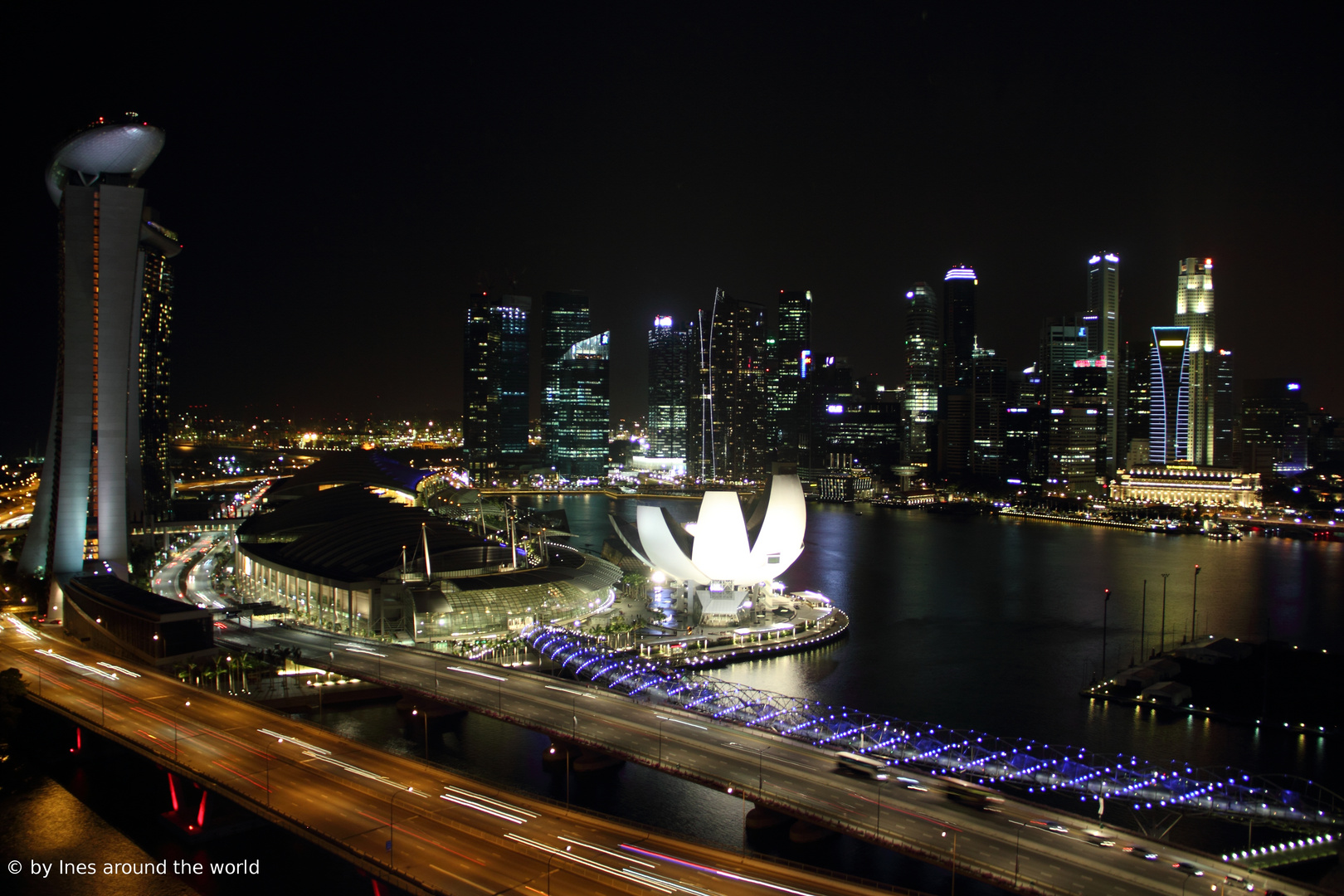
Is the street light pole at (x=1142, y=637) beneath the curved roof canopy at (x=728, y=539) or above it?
beneath

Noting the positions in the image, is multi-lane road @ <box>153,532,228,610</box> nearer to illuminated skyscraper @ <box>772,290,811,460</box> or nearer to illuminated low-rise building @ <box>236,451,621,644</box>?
illuminated low-rise building @ <box>236,451,621,644</box>

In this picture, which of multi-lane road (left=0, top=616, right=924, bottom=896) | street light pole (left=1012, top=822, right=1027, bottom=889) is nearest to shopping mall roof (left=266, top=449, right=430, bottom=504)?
multi-lane road (left=0, top=616, right=924, bottom=896)

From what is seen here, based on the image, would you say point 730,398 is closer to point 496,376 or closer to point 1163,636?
point 496,376

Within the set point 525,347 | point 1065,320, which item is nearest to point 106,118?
point 525,347

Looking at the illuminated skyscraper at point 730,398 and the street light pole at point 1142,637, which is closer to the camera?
the street light pole at point 1142,637

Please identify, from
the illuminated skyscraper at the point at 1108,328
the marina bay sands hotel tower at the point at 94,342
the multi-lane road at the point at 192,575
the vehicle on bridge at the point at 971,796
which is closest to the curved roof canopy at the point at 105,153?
the marina bay sands hotel tower at the point at 94,342

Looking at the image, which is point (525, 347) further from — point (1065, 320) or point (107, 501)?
point (107, 501)

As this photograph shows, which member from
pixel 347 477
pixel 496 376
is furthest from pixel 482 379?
pixel 347 477

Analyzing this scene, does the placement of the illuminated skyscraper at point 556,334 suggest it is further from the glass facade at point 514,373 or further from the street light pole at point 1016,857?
the street light pole at point 1016,857
